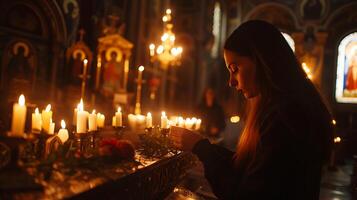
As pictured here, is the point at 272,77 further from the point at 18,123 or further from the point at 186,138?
the point at 18,123

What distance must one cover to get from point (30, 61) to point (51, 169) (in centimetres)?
610

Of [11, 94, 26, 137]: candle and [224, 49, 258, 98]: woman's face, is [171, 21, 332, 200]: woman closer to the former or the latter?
[224, 49, 258, 98]: woman's face

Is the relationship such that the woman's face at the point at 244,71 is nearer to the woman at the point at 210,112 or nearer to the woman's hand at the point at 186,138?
the woman's hand at the point at 186,138

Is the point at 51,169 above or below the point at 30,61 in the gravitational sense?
below

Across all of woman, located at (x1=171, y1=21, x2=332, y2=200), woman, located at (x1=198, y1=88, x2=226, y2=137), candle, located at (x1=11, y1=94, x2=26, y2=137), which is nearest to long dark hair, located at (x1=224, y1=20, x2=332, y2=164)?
woman, located at (x1=171, y1=21, x2=332, y2=200)

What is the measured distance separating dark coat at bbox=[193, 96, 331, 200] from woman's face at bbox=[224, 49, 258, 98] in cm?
19

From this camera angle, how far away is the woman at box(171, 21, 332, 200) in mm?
1370

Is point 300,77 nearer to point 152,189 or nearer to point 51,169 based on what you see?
point 51,169

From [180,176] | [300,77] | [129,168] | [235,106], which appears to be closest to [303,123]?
[300,77]

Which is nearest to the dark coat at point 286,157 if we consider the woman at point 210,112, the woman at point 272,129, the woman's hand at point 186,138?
the woman at point 272,129

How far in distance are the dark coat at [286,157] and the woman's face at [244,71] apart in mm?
186

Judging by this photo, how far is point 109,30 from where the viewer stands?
28.2ft

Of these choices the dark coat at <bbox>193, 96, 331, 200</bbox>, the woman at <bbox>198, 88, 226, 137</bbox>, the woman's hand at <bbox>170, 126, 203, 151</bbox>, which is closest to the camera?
the dark coat at <bbox>193, 96, 331, 200</bbox>

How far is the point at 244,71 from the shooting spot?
163 cm
